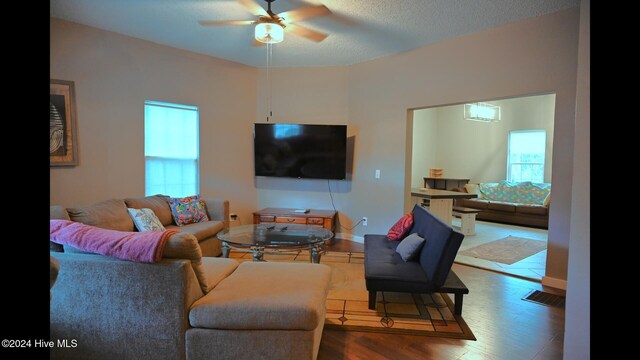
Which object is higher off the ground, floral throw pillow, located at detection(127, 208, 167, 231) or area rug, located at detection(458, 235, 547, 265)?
floral throw pillow, located at detection(127, 208, 167, 231)

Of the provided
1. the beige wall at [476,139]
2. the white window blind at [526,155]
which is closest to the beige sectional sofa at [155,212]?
the beige wall at [476,139]

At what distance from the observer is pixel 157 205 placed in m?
3.82

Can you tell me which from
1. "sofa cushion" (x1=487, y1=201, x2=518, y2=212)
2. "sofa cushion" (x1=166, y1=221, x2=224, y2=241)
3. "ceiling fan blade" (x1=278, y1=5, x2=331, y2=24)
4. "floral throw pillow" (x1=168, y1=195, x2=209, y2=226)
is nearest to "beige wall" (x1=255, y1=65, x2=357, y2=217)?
"floral throw pillow" (x1=168, y1=195, x2=209, y2=226)

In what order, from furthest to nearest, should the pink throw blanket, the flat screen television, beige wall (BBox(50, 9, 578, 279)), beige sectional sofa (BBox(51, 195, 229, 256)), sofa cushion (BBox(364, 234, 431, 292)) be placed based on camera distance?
the flat screen television
beige wall (BBox(50, 9, 578, 279))
beige sectional sofa (BBox(51, 195, 229, 256))
sofa cushion (BBox(364, 234, 431, 292))
the pink throw blanket

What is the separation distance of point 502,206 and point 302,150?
4739 millimetres

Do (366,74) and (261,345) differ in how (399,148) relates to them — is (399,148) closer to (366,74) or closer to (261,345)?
(366,74)

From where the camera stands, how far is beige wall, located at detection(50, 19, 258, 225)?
3.55 meters

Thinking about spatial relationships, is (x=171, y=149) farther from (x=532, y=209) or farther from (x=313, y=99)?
(x=532, y=209)

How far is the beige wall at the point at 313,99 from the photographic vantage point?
121 inches

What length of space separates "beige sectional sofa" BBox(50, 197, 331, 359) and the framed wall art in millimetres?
2395

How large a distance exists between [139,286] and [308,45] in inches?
136

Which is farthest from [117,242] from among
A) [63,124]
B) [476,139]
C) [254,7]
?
[476,139]

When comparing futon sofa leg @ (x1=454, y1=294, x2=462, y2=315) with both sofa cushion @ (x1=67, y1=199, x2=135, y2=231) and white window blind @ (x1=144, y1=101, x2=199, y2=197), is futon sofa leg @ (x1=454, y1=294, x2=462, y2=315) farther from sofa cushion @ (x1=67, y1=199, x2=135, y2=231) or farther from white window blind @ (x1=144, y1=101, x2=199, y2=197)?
white window blind @ (x1=144, y1=101, x2=199, y2=197)

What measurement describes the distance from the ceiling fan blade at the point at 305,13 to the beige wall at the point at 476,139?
542cm
